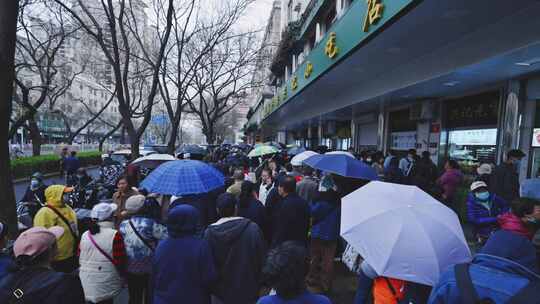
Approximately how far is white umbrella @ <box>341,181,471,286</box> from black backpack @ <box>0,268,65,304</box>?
199 centimetres

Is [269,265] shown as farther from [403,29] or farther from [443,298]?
[403,29]

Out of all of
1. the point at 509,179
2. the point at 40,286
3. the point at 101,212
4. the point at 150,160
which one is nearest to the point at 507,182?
the point at 509,179

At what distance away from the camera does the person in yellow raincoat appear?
127 inches

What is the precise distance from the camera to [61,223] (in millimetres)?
3270

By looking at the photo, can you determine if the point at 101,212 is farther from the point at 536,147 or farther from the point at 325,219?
the point at 536,147

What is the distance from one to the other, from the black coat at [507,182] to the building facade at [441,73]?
194 cm

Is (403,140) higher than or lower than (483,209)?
higher

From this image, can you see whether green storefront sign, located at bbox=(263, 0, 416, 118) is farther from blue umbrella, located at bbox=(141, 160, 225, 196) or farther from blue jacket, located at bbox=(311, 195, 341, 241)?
blue umbrella, located at bbox=(141, 160, 225, 196)

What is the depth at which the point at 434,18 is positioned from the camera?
489cm

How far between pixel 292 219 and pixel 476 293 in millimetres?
2304

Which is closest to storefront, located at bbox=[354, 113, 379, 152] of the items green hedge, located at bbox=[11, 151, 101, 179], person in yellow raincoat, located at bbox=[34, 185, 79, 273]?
person in yellow raincoat, located at bbox=[34, 185, 79, 273]

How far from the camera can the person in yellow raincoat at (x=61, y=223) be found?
3.22 metres

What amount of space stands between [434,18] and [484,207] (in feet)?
10.5

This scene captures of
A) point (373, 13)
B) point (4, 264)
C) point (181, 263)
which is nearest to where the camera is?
point (4, 264)
